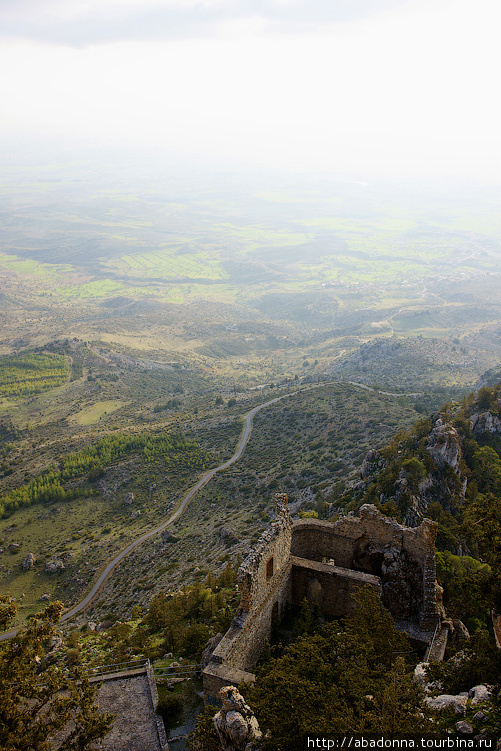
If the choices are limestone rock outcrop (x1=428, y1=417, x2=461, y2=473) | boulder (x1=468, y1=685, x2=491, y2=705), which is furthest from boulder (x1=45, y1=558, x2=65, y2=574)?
boulder (x1=468, y1=685, x2=491, y2=705)

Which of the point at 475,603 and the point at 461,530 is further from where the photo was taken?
the point at 475,603

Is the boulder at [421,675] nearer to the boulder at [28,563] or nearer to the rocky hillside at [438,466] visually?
the rocky hillside at [438,466]

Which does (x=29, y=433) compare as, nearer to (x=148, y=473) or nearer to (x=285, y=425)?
(x=148, y=473)

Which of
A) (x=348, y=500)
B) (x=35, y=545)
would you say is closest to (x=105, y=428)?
(x=35, y=545)

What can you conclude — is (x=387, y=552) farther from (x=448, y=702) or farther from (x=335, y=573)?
(x=448, y=702)

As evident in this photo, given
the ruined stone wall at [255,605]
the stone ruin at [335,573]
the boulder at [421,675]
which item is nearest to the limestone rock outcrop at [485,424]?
the stone ruin at [335,573]

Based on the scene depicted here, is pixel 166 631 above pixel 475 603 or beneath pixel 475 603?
beneath

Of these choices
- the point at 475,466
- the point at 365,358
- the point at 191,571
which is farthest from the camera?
the point at 365,358

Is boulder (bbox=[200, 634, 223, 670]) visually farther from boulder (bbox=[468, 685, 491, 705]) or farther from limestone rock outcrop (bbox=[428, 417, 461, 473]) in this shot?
limestone rock outcrop (bbox=[428, 417, 461, 473])
